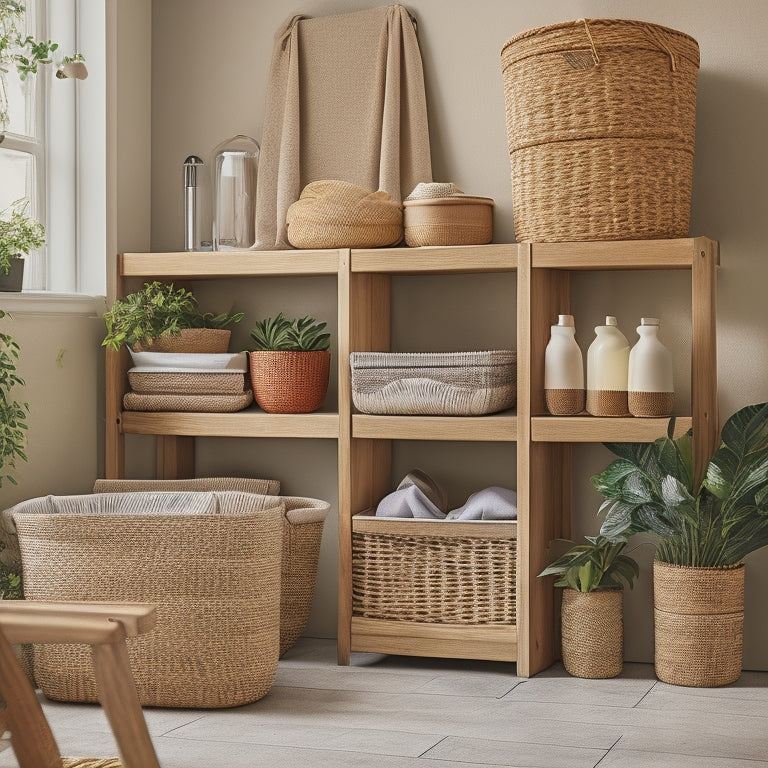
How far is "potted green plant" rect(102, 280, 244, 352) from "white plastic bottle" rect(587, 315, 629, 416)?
3.55ft

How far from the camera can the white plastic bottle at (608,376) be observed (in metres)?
2.99

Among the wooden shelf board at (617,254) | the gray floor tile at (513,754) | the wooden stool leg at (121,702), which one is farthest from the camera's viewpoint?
the wooden shelf board at (617,254)

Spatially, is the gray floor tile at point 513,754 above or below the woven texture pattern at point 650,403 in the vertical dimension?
below

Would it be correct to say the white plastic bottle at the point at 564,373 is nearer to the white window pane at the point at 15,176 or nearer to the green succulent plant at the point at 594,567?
the green succulent plant at the point at 594,567

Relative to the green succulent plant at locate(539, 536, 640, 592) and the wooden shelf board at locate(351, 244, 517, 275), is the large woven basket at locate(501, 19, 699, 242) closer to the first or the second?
the wooden shelf board at locate(351, 244, 517, 275)

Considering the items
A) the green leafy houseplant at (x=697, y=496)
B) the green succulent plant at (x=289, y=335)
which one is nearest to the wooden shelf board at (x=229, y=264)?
the green succulent plant at (x=289, y=335)

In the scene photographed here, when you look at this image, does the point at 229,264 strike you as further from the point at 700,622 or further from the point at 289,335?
the point at 700,622

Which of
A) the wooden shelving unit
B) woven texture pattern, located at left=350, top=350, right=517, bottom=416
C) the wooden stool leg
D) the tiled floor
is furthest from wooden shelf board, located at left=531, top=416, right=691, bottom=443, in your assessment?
the wooden stool leg

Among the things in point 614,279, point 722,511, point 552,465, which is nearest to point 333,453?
point 552,465

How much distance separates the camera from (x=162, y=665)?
2730 mm

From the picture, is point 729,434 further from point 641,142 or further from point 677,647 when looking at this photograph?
point 641,142

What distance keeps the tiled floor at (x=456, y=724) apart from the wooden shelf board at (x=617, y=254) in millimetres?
1065

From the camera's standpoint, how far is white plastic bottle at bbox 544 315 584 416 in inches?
119

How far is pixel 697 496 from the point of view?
2.94 meters
